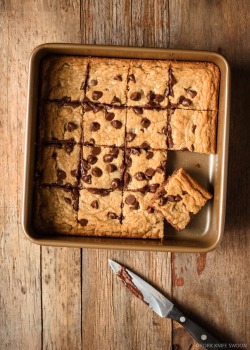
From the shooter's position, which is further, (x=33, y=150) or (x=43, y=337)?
(x=43, y=337)

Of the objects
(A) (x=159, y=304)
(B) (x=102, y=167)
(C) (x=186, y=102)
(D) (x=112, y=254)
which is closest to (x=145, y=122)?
(C) (x=186, y=102)

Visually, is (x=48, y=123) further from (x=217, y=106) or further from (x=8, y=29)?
(x=217, y=106)

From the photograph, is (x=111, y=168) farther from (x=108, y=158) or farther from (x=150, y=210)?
(x=150, y=210)

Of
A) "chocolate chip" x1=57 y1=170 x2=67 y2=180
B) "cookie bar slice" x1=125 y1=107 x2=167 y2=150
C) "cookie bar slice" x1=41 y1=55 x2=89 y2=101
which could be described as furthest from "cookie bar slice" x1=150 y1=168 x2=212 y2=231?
"cookie bar slice" x1=41 y1=55 x2=89 y2=101

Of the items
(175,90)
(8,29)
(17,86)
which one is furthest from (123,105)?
(8,29)

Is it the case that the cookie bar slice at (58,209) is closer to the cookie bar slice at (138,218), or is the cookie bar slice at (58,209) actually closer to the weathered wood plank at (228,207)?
the cookie bar slice at (138,218)

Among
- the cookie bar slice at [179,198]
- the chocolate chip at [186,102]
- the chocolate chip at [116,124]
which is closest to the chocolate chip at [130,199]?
the cookie bar slice at [179,198]
